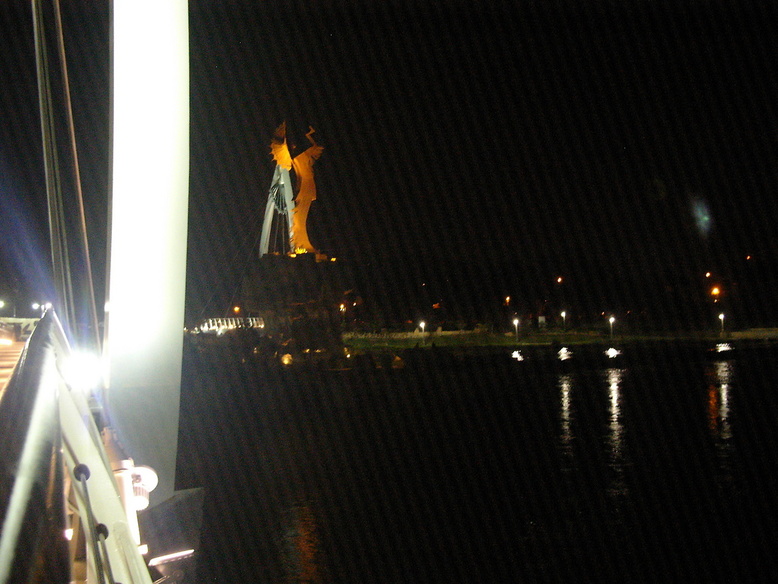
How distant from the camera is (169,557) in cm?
297

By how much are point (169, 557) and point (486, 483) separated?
4764 millimetres

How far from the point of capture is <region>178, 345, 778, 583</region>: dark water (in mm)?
5156

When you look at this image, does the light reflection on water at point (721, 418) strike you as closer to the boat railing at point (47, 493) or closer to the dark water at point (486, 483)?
the dark water at point (486, 483)

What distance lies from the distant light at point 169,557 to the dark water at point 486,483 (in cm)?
195

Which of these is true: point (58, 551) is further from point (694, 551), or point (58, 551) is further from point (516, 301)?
point (516, 301)

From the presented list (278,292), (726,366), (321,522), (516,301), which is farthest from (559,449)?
(516,301)

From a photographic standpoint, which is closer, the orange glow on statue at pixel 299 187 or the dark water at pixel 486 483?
the dark water at pixel 486 483

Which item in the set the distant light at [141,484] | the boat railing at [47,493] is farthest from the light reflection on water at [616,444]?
the boat railing at [47,493]

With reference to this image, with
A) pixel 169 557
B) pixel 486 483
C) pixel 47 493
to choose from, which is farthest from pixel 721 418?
pixel 47 493

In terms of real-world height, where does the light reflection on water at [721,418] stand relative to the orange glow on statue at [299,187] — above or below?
below

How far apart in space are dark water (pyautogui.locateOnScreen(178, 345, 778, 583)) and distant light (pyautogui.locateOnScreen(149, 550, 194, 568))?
1.95 meters

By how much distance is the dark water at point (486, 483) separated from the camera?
5156mm

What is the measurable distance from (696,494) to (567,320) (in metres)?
43.3

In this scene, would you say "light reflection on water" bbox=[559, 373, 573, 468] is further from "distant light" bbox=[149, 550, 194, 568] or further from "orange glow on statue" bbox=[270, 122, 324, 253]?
"orange glow on statue" bbox=[270, 122, 324, 253]
